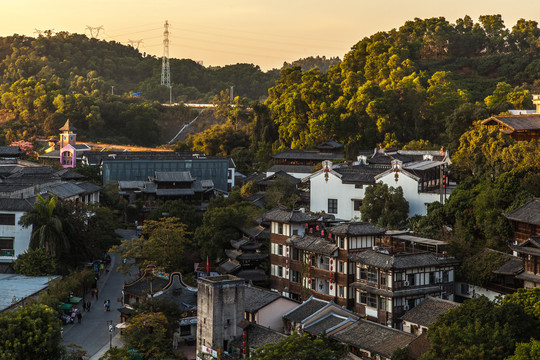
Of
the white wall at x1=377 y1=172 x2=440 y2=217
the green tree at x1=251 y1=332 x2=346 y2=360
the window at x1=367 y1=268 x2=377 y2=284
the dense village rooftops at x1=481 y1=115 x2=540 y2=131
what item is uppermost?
the dense village rooftops at x1=481 y1=115 x2=540 y2=131

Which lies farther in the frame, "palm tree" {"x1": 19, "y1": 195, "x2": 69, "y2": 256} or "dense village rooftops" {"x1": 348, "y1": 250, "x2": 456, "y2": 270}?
"palm tree" {"x1": 19, "y1": 195, "x2": 69, "y2": 256}

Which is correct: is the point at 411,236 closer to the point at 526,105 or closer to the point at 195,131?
the point at 526,105

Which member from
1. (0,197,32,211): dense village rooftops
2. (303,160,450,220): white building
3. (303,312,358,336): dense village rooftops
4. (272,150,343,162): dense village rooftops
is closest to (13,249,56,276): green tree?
(0,197,32,211): dense village rooftops

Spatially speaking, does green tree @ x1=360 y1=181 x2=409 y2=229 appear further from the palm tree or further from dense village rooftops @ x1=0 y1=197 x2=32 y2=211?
dense village rooftops @ x1=0 y1=197 x2=32 y2=211

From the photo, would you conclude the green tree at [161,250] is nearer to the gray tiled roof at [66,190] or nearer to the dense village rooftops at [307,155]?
the gray tiled roof at [66,190]

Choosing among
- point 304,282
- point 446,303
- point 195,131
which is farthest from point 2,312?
point 195,131

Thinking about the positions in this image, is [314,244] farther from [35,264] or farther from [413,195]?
[35,264]

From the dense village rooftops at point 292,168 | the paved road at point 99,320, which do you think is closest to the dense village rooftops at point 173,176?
the dense village rooftops at point 292,168

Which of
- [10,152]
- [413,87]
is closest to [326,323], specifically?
[413,87]
